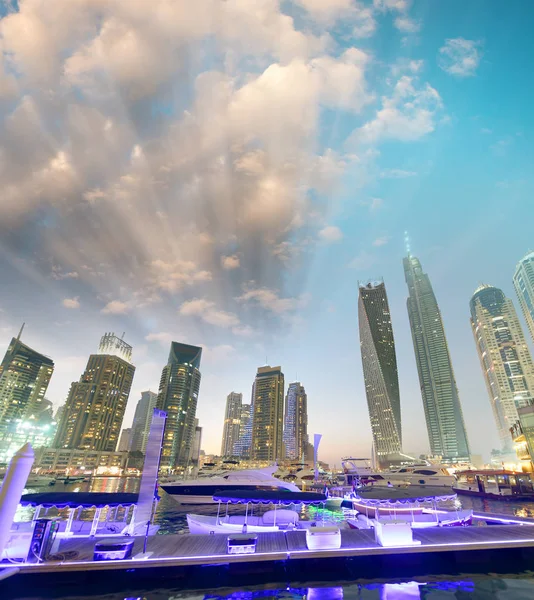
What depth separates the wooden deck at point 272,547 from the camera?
13.5 m

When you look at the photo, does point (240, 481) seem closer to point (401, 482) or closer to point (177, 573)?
point (177, 573)

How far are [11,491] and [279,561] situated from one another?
12.9 metres

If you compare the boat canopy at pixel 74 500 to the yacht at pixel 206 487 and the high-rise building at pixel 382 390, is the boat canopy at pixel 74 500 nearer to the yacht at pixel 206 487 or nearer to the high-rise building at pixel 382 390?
the yacht at pixel 206 487

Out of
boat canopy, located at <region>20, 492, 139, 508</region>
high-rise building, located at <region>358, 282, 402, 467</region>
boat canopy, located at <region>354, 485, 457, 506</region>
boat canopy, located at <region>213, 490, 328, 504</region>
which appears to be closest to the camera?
boat canopy, located at <region>20, 492, 139, 508</region>

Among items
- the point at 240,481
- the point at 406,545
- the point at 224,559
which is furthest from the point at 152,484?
the point at 240,481

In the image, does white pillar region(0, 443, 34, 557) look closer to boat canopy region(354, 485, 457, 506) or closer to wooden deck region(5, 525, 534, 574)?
wooden deck region(5, 525, 534, 574)

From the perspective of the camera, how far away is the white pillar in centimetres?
993

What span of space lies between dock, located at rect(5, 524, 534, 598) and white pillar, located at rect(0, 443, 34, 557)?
4.47 metres

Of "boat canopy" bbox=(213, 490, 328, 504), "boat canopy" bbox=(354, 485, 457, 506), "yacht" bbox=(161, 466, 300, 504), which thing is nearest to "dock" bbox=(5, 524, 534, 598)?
"boat canopy" bbox=(213, 490, 328, 504)

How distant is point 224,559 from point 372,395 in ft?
605

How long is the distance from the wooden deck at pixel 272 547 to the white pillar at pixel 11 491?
4.77m

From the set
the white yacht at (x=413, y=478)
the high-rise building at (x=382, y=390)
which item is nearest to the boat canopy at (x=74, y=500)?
the white yacht at (x=413, y=478)

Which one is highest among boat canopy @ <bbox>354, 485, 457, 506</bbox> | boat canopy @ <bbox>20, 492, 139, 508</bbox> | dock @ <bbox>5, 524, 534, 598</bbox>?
boat canopy @ <bbox>354, 485, 457, 506</bbox>

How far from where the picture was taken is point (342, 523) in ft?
92.6
